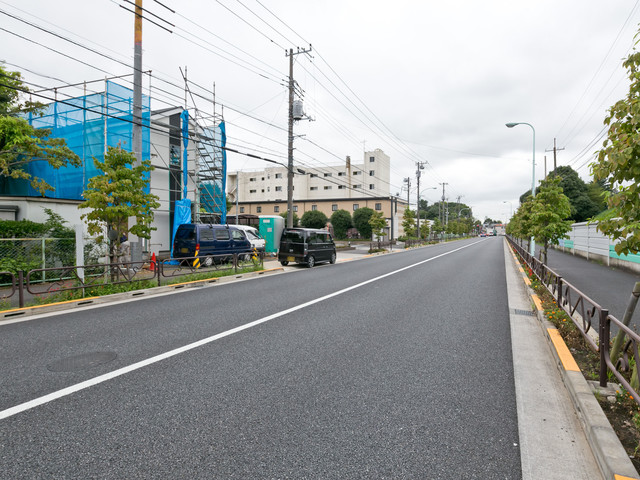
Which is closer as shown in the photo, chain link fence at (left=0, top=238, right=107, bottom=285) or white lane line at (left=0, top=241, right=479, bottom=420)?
white lane line at (left=0, top=241, right=479, bottom=420)

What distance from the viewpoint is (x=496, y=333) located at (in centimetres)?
609

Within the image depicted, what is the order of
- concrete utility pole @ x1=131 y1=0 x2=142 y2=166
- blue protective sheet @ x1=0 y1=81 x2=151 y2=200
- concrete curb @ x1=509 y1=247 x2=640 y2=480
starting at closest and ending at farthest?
1. concrete curb @ x1=509 y1=247 x2=640 y2=480
2. concrete utility pole @ x1=131 y1=0 x2=142 y2=166
3. blue protective sheet @ x1=0 y1=81 x2=151 y2=200

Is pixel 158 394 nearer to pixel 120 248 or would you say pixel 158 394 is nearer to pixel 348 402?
pixel 348 402

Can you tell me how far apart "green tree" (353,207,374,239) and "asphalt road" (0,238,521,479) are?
4686 centimetres

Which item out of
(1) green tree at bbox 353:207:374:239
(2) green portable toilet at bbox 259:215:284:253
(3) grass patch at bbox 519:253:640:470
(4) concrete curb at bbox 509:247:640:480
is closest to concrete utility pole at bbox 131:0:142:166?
(2) green portable toilet at bbox 259:215:284:253

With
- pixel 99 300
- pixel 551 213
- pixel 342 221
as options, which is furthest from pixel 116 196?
pixel 342 221

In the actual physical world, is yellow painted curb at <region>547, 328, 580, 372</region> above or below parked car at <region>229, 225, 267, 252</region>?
below

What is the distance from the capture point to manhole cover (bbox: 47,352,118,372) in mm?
4367

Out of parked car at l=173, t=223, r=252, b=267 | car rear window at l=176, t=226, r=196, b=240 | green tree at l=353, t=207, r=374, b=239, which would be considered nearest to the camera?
parked car at l=173, t=223, r=252, b=267

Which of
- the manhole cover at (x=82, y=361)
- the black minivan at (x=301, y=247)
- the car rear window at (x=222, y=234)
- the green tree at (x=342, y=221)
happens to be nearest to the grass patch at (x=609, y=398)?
the manhole cover at (x=82, y=361)

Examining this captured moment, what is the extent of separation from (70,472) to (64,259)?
11.7 metres

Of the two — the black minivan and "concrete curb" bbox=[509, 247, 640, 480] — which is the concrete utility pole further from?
"concrete curb" bbox=[509, 247, 640, 480]

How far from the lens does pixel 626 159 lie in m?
3.02

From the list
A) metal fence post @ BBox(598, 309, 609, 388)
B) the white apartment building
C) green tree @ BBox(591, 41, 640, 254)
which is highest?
the white apartment building
